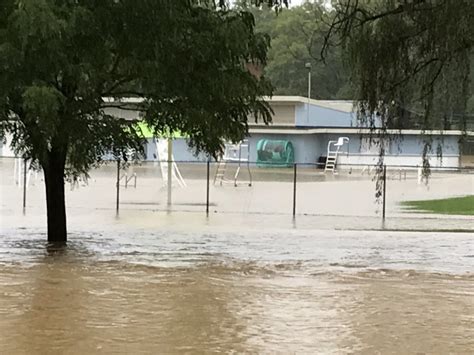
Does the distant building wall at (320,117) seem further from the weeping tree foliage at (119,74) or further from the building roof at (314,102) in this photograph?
the weeping tree foliage at (119,74)

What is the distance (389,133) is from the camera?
16.6m

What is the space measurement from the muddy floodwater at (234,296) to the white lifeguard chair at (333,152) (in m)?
33.3

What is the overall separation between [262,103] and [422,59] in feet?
10.0

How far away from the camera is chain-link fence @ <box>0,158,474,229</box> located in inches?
1127

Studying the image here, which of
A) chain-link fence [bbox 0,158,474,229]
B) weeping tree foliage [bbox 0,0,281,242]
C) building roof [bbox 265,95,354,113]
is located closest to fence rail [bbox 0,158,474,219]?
chain-link fence [bbox 0,158,474,229]

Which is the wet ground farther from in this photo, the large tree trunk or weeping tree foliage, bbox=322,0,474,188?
weeping tree foliage, bbox=322,0,474,188

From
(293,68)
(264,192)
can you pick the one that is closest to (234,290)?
(264,192)

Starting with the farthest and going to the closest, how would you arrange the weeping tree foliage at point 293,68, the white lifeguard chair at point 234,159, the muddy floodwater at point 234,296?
the weeping tree foliage at point 293,68 < the white lifeguard chair at point 234,159 < the muddy floodwater at point 234,296

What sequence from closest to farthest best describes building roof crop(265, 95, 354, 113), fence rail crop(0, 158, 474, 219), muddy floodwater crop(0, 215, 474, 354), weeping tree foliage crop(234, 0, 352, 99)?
muddy floodwater crop(0, 215, 474, 354) < fence rail crop(0, 158, 474, 219) < weeping tree foliage crop(234, 0, 352, 99) < building roof crop(265, 95, 354, 113)

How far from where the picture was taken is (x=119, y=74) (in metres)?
15.6

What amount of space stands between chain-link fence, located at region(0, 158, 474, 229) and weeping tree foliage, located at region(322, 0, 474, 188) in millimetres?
2400

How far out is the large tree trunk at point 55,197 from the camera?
17.2 meters

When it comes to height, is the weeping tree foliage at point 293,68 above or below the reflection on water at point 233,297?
above

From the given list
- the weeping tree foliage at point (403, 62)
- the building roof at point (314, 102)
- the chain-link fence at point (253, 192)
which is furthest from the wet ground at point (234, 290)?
the building roof at point (314, 102)
